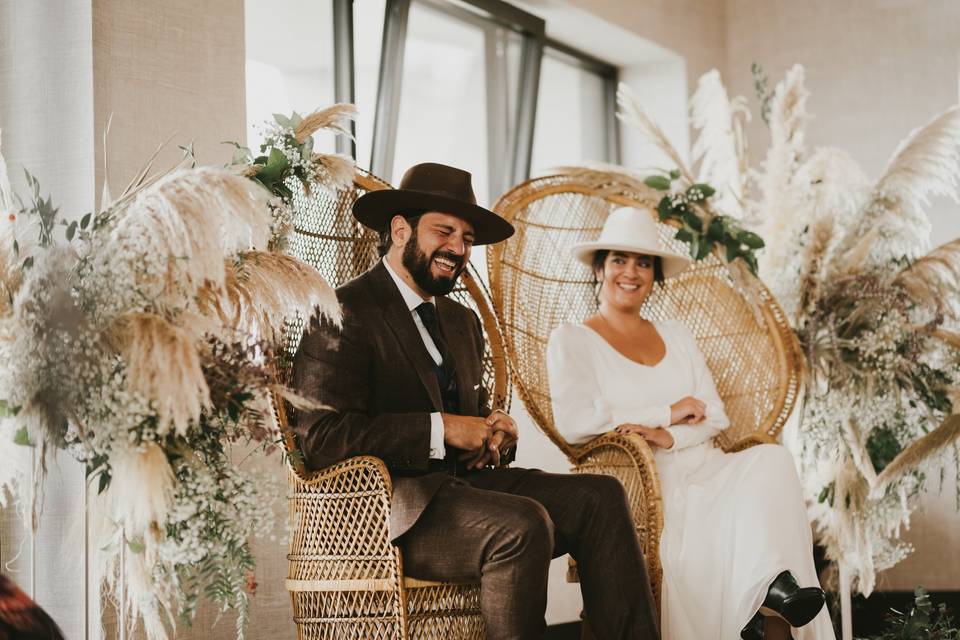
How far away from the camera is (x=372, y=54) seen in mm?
4047

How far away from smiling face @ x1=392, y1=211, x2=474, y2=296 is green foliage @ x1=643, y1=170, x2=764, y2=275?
1.11m

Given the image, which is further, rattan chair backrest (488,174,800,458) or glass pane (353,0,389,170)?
glass pane (353,0,389,170)

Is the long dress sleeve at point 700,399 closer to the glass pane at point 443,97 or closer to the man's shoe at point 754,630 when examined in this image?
the man's shoe at point 754,630

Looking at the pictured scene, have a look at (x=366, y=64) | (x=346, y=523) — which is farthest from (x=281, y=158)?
(x=366, y=64)

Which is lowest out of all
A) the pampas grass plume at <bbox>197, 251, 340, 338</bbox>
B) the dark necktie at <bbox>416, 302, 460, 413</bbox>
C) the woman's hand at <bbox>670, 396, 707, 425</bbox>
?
the woman's hand at <bbox>670, 396, 707, 425</bbox>

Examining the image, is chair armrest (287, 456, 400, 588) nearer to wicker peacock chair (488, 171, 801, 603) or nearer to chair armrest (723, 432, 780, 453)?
wicker peacock chair (488, 171, 801, 603)

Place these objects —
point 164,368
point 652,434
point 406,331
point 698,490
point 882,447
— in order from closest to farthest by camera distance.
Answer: point 164,368, point 406,331, point 698,490, point 652,434, point 882,447

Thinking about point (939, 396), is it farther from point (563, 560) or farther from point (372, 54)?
point (372, 54)

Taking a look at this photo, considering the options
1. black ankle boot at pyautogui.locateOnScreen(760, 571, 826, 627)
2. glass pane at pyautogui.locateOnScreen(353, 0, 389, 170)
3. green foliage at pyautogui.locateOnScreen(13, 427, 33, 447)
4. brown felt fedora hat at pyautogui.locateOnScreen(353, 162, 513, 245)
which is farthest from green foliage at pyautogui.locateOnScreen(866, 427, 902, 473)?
green foliage at pyautogui.locateOnScreen(13, 427, 33, 447)

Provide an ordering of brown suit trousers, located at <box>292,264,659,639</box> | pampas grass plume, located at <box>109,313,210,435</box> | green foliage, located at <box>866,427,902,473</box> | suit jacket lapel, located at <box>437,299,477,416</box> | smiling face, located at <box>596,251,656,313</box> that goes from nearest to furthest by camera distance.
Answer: pampas grass plume, located at <box>109,313,210,435</box> < brown suit trousers, located at <box>292,264,659,639</box> < suit jacket lapel, located at <box>437,299,477,416</box> < smiling face, located at <box>596,251,656,313</box> < green foliage, located at <box>866,427,902,473</box>

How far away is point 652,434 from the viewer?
317 centimetres

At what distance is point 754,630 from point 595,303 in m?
1.28

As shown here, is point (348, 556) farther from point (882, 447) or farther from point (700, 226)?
point (882, 447)

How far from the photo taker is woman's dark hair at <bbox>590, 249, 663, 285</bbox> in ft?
11.6
